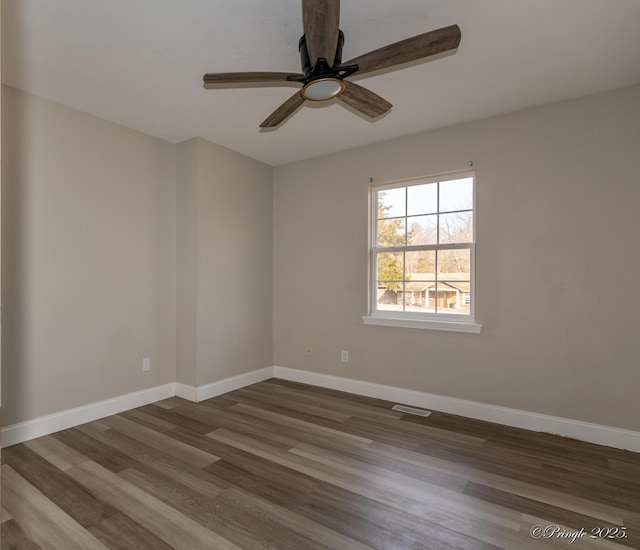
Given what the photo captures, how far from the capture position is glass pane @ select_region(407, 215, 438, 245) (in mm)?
3793

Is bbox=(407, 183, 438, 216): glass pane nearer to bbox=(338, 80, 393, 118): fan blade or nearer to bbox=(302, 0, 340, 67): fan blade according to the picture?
bbox=(338, 80, 393, 118): fan blade

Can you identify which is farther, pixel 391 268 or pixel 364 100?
pixel 391 268

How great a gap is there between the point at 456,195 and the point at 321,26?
2.32 metres

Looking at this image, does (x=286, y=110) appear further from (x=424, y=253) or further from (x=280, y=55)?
(x=424, y=253)

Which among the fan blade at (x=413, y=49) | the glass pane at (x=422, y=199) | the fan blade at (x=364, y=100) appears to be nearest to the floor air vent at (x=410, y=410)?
the glass pane at (x=422, y=199)

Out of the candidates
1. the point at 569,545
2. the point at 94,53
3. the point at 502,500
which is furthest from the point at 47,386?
the point at 569,545

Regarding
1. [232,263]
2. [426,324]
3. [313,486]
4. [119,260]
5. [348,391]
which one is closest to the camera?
[313,486]

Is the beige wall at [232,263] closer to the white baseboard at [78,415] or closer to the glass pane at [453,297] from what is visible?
the white baseboard at [78,415]

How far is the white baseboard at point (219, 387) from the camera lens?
12.7 ft

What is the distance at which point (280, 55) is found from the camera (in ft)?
8.39

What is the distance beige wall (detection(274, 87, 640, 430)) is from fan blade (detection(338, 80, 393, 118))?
1.34m

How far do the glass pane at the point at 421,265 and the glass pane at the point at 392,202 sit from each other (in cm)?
46

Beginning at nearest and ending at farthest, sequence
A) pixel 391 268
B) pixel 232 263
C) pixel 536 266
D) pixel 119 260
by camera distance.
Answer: pixel 536 266, pixel 119 260, pixel 391 268, pixel 232 263

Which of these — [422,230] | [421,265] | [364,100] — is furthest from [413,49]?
[421,265]
